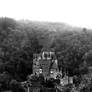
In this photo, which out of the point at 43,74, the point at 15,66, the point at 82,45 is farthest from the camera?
the point at 82,45

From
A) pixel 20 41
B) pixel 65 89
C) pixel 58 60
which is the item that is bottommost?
pixel 65 89

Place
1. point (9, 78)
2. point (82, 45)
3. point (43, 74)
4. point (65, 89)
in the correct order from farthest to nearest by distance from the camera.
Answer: point (82, 45), point (43, 74), point (9, 78), point (65, 89)

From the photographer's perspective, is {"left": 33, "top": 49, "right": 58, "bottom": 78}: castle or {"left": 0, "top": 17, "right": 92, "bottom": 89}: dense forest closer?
{"left": 33, "top": 49, "right": 58, "bottom": 78}: castle

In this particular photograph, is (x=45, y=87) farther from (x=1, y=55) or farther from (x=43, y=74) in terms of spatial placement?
(x=1, y=55)

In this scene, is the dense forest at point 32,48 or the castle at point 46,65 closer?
the castle at point 46,65

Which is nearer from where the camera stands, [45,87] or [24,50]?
[45,87]

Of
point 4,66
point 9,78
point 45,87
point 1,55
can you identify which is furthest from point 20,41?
point 45,87

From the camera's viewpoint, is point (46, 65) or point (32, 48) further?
point (32, 48)

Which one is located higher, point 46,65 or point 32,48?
point 32,48
